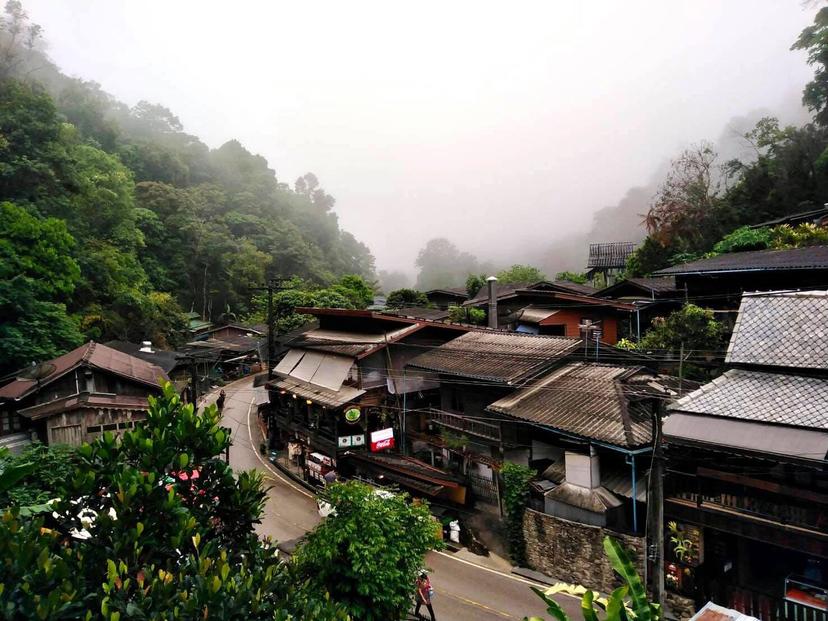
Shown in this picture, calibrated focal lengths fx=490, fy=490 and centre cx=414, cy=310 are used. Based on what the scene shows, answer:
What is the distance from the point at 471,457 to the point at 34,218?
30.4m

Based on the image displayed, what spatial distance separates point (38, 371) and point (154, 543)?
84.0 ft

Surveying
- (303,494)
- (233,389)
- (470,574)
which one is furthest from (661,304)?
(233,389)

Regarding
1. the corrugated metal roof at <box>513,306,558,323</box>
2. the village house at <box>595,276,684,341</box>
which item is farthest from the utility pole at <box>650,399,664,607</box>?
the corrugated metal roof at <box>513,306,558,323</box>

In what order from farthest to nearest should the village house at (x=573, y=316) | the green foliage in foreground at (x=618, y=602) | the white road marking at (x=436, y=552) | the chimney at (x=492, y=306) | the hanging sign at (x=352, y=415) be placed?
the chimney at (x=492, y=306)
the village house at (x=573, y=316)
the hanging sign at (x=352, y=415)
the white road marking at (x=436, y=552)
the green foliage in foreground at (x=618, y=602)

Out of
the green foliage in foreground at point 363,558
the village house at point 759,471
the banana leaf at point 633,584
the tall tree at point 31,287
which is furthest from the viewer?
the tall tree at point 31,287

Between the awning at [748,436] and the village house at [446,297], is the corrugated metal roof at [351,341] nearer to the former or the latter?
the awning at [748,436]

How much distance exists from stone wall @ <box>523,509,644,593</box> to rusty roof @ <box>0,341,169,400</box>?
1935cm

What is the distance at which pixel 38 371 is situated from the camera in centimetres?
2645

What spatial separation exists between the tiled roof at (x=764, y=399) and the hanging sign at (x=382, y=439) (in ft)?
45.2

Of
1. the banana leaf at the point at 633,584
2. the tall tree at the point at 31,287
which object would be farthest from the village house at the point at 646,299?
the tall tree at the point at 31,287

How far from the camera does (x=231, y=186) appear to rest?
88.0 meters

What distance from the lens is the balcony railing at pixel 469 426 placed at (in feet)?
68.1

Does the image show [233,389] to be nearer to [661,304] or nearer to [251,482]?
[661,304]

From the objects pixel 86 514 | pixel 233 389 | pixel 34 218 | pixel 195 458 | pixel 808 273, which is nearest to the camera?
pixel 86 514
